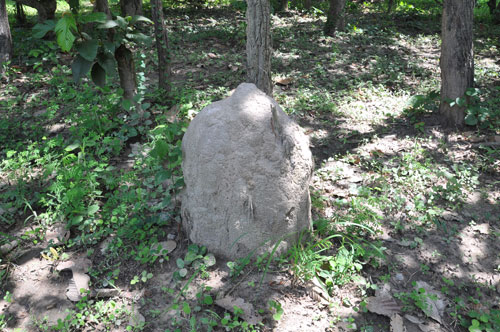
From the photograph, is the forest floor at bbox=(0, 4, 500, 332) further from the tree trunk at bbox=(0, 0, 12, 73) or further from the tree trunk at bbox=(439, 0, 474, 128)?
the tree trunk at bbox=(0, 0, 12, 73)

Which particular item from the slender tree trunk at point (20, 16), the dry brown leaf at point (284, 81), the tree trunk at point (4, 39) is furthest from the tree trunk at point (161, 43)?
the slender tree trunk at point (20, 16)

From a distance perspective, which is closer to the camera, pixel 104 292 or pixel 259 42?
pixel 104 292

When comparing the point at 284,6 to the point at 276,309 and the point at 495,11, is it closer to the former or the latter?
the point at 495,11

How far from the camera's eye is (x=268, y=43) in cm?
417

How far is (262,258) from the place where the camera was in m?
2.74

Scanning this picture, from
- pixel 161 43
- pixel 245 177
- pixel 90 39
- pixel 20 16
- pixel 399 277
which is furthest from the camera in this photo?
pixel 20 16

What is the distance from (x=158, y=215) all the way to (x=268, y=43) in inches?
87.4

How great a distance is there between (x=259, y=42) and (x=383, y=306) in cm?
288

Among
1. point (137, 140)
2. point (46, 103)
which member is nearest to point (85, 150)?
point (137, 140)

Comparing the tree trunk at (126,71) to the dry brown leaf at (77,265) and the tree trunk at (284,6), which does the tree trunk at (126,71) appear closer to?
the dry brown leaf at (77,265)

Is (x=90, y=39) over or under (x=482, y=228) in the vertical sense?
over

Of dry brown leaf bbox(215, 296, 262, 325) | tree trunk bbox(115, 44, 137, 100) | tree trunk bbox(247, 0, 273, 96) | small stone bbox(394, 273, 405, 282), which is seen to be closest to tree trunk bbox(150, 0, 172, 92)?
tree trunk bbox(115, 44, 137, 100)

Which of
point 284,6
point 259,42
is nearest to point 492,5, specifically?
point 284,6

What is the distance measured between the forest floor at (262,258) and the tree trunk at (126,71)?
0.21 m
